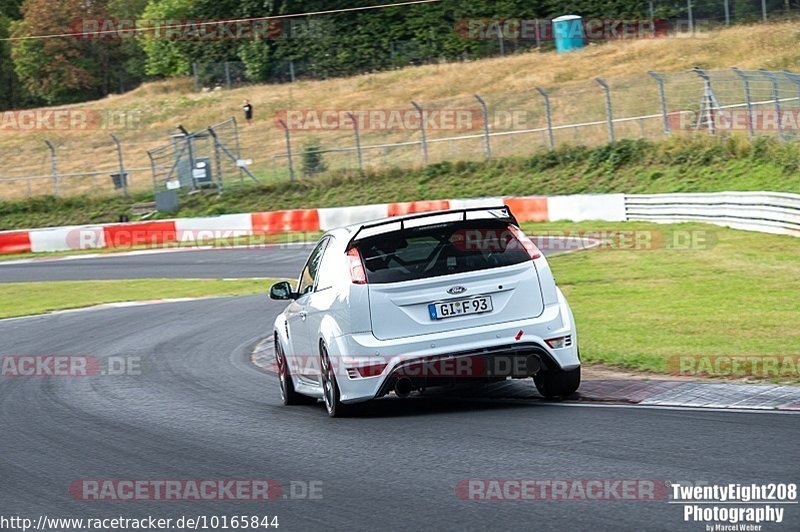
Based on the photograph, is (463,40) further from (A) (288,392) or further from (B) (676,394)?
(B) (676,394)

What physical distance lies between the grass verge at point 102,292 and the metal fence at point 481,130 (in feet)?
35.2

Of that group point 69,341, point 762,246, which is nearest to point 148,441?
point 69,341

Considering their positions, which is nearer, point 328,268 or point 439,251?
point 439,251

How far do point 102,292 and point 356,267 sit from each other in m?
18.8

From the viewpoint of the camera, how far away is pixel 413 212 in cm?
3172

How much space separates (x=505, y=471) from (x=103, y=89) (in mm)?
89286

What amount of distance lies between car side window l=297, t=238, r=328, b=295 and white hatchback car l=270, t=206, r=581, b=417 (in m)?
0.81

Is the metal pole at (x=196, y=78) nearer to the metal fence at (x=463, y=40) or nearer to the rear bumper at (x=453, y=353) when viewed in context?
the metal fence at (x=463, y=40)

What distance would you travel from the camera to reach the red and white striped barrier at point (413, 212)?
25141mm

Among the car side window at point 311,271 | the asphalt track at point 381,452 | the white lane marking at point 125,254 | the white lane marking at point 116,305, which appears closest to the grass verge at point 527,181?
the white lane marking at point 125,254

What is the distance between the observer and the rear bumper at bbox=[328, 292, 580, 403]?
8.88 metres

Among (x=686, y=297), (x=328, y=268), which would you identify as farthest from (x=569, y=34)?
(x=328, y=268)

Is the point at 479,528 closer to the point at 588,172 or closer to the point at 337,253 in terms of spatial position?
the point at 337,253

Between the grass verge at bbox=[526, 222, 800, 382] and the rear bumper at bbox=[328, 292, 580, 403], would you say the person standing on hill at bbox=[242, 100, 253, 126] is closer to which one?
the grass verge at bbox=[526, 222, 800, 382]
